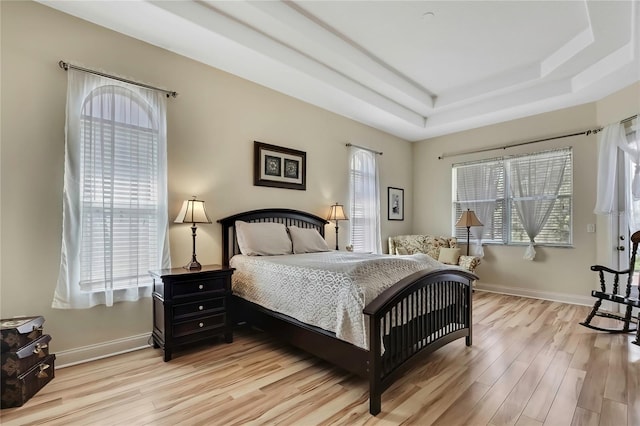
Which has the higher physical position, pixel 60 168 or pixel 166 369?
pixel 60 168

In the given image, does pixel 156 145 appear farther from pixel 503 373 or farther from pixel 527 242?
pixel 527 242

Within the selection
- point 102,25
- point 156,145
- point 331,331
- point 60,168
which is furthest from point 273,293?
point 102,25

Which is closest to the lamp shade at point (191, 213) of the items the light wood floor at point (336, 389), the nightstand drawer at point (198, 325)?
the nightstand drawer at point (198, 325)

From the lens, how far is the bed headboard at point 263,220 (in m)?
3.48

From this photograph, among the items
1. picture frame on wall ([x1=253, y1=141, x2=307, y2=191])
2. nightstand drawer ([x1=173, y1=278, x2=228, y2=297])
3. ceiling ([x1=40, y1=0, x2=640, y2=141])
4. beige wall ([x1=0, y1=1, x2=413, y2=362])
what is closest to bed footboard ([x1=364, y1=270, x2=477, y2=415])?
nightstand drawer ([x1=173, y1=278, x2=228, y2=297])

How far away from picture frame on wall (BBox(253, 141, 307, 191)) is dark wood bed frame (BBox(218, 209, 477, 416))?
1.53m

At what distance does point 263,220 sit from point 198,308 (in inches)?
53.1

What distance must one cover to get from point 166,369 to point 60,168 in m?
1.85

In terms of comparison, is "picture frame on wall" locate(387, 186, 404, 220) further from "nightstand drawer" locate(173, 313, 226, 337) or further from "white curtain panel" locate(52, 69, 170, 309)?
"white curtain panel" locate(52, 69, 170, 309)

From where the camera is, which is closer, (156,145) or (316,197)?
(156,145)

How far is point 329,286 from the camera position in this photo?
7.25 feet

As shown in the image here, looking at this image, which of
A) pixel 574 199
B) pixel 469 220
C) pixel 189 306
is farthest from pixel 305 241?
pixel 574 199

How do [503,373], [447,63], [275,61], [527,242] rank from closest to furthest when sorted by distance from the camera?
[503,373]
[275,61]
[447,63]
[527,242]

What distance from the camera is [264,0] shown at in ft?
8.94
